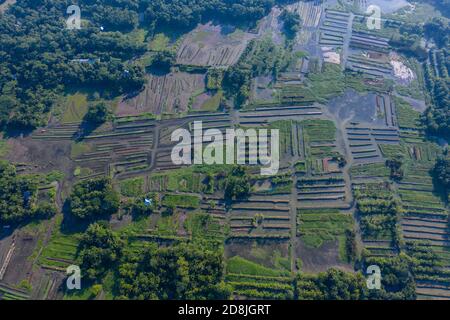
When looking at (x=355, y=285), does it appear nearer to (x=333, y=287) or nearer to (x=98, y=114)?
(x=333, y=287)

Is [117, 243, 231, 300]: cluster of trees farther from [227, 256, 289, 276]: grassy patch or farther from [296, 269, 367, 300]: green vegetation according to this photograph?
[296, 269, 367, 300]: green vegetation

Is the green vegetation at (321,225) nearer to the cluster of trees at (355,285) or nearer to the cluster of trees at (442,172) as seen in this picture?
the cluster of trees at (355,285)

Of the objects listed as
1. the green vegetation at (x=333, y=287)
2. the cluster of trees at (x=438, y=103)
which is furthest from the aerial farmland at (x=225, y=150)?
the cluster of trees at (x=438, y=103)

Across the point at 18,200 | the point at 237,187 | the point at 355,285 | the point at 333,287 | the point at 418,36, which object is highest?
the point at 418,36

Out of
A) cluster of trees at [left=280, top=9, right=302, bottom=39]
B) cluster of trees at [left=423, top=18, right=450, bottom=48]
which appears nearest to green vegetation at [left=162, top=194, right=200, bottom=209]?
cluster of trees at [left=280, top=9, right=302, bottom=39]

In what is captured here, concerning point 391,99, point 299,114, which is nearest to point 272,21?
point 299,114

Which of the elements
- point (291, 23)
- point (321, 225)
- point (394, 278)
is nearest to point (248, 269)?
point (321, 225)
